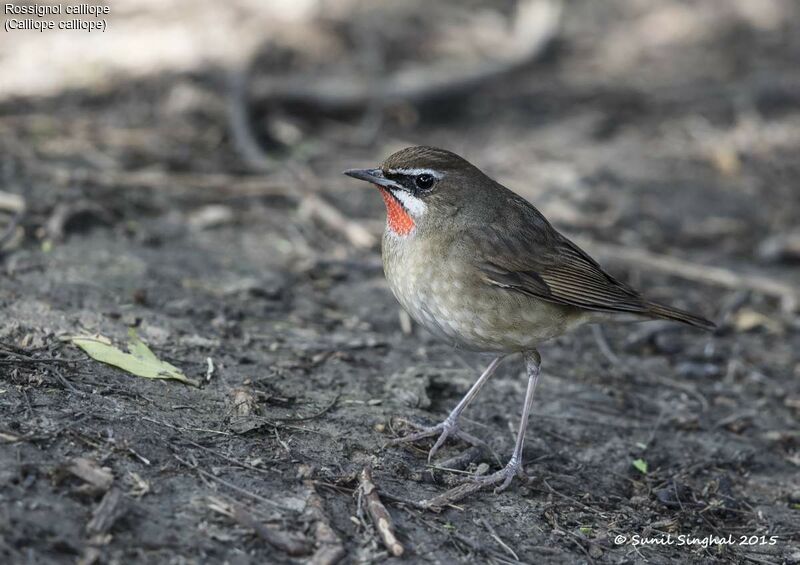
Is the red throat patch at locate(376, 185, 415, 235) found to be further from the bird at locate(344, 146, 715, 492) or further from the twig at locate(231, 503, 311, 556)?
the twig at locate(231, 503, 311, 556)

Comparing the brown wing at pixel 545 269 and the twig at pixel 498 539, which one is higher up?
the brown wing at pixel 545 269

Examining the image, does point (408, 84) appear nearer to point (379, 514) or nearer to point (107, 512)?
point (379, 514)

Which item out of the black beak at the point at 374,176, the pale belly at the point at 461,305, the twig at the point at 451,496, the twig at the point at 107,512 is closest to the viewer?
the twig at the point at 107,512

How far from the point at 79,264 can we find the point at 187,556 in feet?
11.0

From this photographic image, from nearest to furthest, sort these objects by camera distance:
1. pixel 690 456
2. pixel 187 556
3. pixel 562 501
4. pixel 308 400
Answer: pixel 187 556
pixel 562 501
pixel 308 400
pixel 690 456

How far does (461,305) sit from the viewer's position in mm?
5211

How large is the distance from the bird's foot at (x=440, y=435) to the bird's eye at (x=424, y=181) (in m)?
1.39

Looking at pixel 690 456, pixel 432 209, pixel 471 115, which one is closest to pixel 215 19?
pixel 471 115

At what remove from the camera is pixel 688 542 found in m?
4.92

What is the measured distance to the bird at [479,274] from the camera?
5.24m

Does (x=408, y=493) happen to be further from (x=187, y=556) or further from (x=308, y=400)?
(x=187, y=556)

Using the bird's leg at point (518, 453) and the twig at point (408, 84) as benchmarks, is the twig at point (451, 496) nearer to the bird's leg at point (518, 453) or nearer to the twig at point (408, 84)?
the bird's leg at point (518, 453)

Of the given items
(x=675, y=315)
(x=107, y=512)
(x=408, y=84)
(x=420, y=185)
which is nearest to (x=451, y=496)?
(x=107, y=512)

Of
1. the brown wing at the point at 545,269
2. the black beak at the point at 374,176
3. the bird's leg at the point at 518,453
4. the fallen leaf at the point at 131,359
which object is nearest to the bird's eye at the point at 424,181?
the black beak at the point at 374,176
